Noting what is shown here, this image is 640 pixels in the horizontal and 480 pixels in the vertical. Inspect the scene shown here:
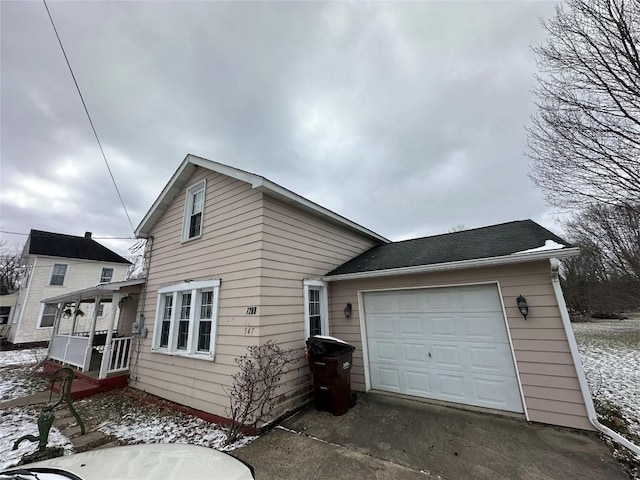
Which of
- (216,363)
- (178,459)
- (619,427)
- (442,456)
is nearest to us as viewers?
(178,459)

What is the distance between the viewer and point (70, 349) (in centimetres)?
877

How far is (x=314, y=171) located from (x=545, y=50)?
29.8 ft

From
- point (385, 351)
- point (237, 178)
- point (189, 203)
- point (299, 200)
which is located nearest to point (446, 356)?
point (385, 351)

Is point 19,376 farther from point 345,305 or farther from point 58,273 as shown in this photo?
point 345,305

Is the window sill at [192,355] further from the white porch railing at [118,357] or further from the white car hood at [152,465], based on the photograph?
the white car hood at [152,465]

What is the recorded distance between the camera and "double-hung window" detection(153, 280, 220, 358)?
18.5ft

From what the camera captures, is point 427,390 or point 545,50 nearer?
point 427,390

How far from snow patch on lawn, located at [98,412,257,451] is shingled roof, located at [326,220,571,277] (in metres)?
3.87

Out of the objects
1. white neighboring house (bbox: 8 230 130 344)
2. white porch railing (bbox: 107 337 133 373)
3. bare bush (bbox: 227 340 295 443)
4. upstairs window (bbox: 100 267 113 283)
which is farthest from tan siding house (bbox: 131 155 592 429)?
upstairs window (bbox: 100 267 113 283)

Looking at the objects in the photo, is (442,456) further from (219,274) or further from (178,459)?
(219,274)

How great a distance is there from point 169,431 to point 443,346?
549cm

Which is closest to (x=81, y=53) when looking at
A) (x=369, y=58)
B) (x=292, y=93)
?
(x=292, y=93)

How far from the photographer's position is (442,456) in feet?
11.6

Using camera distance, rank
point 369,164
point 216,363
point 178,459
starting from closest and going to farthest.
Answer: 1. point 178,459
2. point 216,363
3. point 369,164
